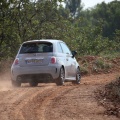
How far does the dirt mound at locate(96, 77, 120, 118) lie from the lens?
29.9 feet

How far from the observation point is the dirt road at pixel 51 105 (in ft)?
28.5

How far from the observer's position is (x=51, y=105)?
389 inches

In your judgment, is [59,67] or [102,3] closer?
[59,67]

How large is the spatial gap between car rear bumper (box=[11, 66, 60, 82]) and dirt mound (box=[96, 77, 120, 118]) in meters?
2.89

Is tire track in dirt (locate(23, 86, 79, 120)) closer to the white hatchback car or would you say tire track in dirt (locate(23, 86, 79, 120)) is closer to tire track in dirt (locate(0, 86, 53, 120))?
tire track in dirt (locate(0, 86, 53, 120))

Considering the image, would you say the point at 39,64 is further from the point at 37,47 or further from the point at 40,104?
the point at 40,104

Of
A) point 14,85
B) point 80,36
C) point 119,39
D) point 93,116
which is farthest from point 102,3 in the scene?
point 93,116

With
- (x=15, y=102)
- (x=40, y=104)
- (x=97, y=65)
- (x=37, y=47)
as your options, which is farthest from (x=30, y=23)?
(x=40, y=104)

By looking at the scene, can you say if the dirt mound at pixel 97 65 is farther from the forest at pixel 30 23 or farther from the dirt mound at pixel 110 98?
the dirt mound at pixel 110 98

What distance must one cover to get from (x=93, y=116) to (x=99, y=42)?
931 inches

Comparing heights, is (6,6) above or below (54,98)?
above

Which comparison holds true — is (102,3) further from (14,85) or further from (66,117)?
(66,117)

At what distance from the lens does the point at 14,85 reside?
51.5 feet

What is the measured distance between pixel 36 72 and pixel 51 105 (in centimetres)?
518
